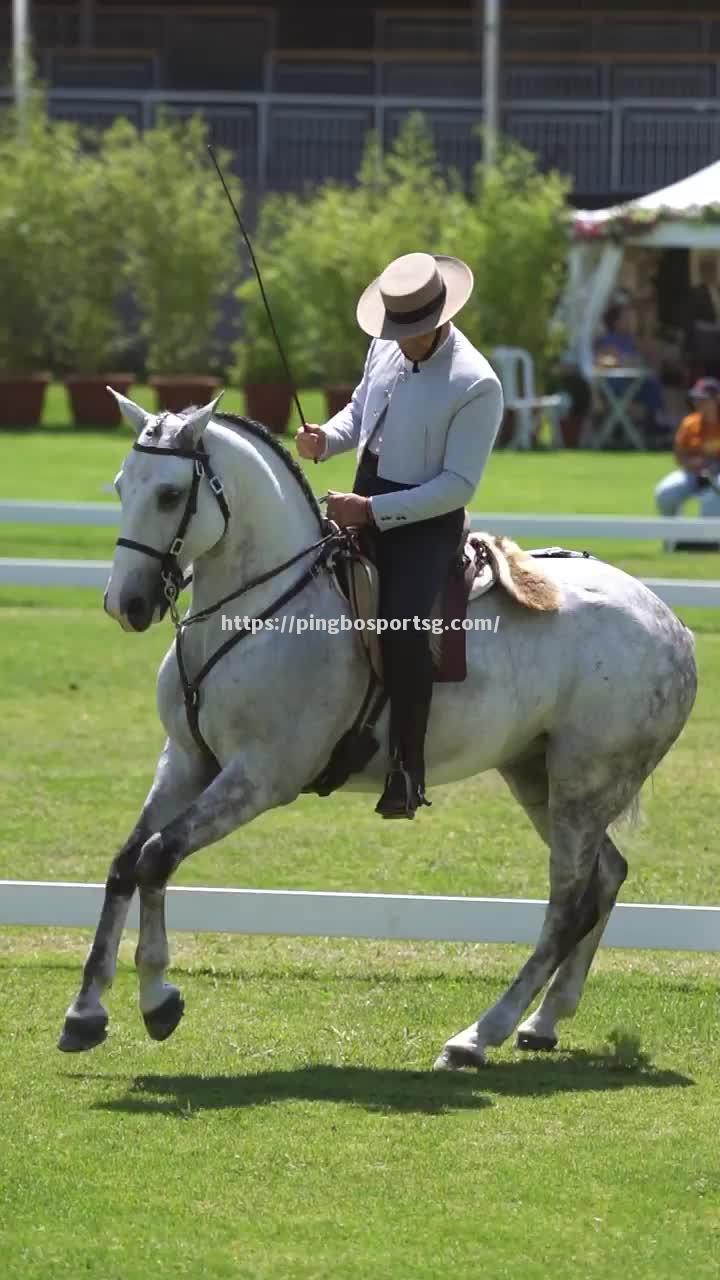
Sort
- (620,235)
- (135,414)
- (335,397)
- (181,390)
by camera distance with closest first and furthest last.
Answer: (135,414) → (620,235) → (335,397) → (181,390)

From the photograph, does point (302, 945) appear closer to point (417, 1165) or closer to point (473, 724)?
point (473, 724)

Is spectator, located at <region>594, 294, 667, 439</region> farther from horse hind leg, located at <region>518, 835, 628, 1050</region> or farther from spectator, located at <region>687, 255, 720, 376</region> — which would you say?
horse hind leg, located at <region>518, 835, 628, 1050</region>

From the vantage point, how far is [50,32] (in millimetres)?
Answer: 48406

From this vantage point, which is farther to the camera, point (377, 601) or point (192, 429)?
point (377, 601)

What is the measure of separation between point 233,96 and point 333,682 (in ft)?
129

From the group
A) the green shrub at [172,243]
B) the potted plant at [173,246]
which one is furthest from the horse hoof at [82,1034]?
the green shrub at [172,243]

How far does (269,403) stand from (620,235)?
18.6ft

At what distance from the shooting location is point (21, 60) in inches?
1660

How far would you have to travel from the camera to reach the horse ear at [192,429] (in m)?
7.07

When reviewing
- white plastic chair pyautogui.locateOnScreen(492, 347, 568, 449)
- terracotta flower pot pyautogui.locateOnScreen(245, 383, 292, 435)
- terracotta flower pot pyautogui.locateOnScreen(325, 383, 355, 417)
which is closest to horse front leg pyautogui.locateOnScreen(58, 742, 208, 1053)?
terracotta flower pot pyautogui.locateOnScreen(325, 383, 355, 417)

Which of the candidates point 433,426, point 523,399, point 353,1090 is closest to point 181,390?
point 523,399

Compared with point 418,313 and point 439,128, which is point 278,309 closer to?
point 439,128

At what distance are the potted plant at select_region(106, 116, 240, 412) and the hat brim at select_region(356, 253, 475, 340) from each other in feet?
104

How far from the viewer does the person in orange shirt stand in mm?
22578
